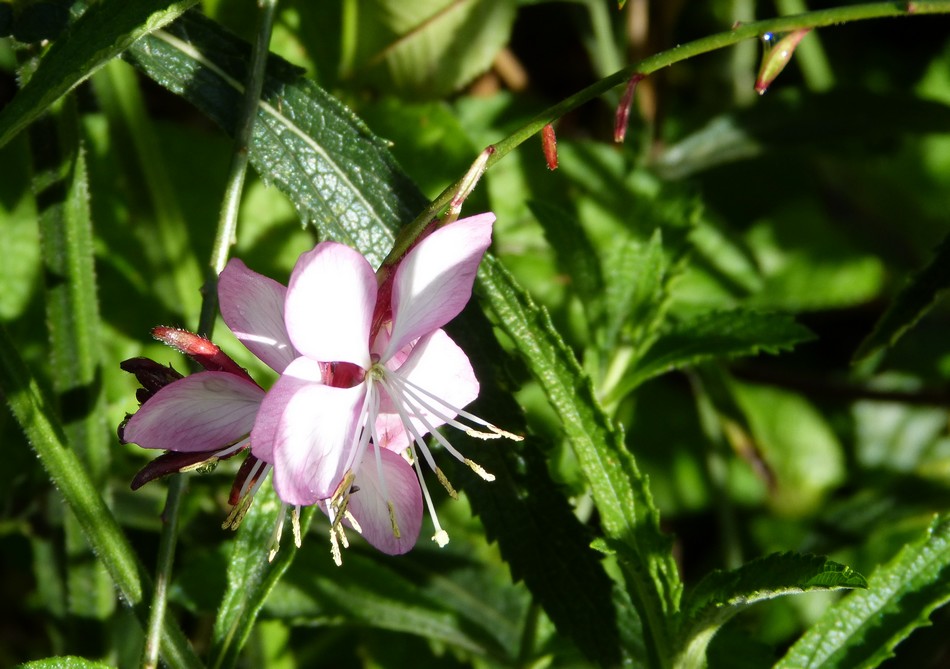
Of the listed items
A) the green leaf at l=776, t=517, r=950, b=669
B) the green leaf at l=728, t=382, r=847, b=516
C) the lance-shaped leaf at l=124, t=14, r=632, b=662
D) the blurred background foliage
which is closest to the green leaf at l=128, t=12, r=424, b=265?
the lance-shaped leaf at l=124, t=14, r=632, b=662

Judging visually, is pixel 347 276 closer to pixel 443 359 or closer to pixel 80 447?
pixel 443 359

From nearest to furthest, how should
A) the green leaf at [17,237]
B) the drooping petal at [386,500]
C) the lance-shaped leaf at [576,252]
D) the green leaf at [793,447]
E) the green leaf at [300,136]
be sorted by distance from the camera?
the drooping petal at [386,500], the green leaf at [300,136], the lance-shaped leaf at [576,252], the green leaf at [17,237], the green leaf at [793,447]

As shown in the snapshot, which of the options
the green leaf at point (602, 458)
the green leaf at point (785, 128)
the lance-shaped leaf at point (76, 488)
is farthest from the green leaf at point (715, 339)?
the green leaf at point (785, 128)

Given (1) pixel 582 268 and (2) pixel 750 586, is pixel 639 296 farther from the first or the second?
(2) pixel 750 586

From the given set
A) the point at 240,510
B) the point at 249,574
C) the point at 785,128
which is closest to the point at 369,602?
the point at 249,574

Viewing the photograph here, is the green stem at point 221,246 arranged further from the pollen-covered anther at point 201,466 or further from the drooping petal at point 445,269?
the drooping petal at point 445,269

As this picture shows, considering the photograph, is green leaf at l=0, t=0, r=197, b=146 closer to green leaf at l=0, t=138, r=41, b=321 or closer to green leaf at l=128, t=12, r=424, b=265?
green leaf at l=128, t=12, r=424, b=265
